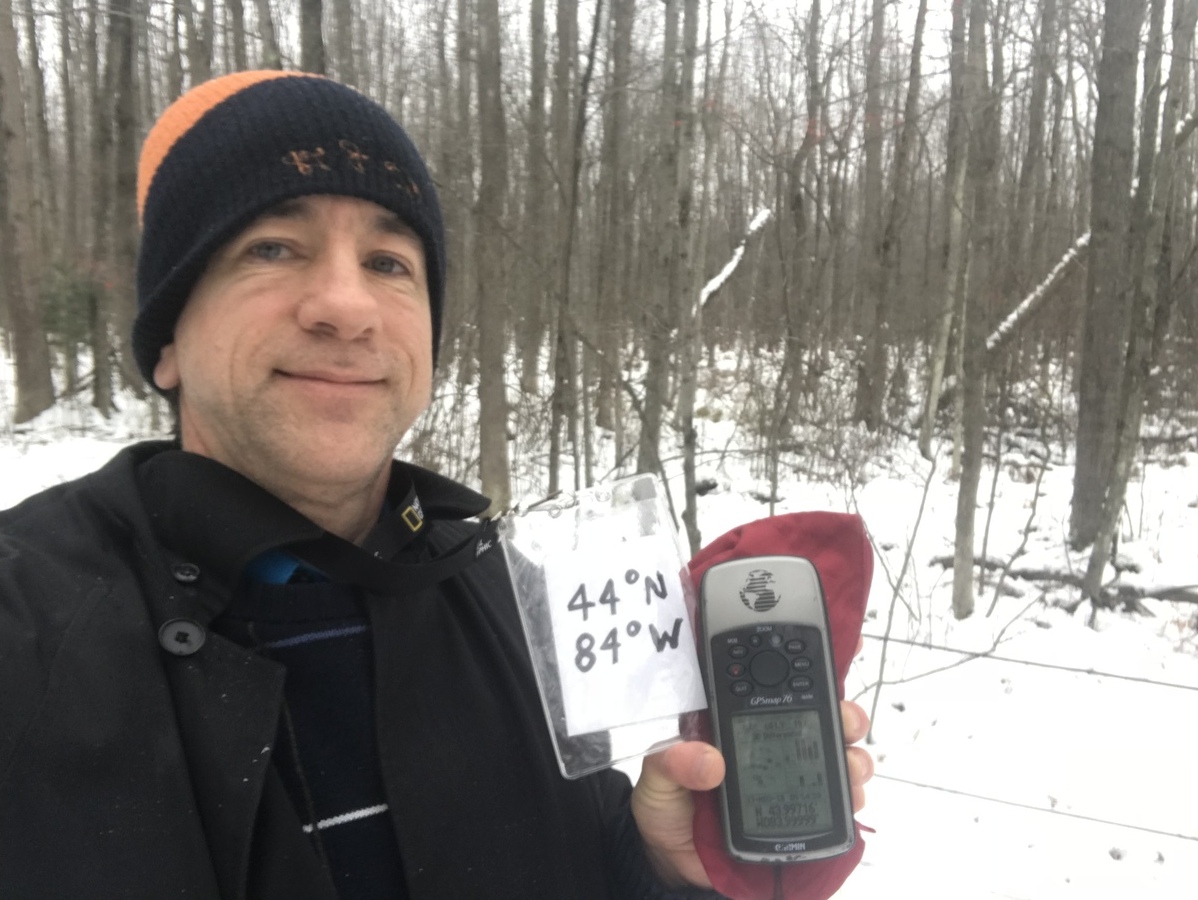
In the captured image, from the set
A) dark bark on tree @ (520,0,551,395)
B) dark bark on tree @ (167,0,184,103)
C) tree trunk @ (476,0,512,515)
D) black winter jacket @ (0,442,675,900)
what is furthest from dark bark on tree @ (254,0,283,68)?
black winter jacket @ (0,442,675,900)

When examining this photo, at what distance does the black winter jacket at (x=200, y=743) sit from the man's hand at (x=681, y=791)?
5cm

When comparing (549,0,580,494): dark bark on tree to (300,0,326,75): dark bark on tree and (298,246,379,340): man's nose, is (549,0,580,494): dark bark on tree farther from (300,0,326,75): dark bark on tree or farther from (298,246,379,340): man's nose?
(298,246,379,340): man's nose

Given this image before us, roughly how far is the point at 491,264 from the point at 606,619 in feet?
19.5

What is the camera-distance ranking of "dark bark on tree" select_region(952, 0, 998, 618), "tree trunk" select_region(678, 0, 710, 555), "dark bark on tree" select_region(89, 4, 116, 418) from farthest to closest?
"dark bark on tree" select_region(89, 4, 116, 418)
"dark bark on tree" select_region(952, 0, 998, 618)
"tree trunk" select_region(678, 0, 710, 555)

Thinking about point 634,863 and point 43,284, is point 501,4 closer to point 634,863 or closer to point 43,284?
point 43,284

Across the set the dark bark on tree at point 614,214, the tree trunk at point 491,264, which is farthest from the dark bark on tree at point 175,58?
the dark bark on tree at point 614,214

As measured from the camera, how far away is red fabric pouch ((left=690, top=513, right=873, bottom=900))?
43.0 inches

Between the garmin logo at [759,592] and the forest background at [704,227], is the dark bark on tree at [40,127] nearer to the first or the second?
the forest background at [704,227]

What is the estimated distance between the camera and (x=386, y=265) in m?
1.25

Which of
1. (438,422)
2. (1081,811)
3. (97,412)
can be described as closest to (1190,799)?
(1081,811)

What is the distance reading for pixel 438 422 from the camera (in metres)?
7.93

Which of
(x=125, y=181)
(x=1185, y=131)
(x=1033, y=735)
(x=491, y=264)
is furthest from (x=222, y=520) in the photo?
(x=125, y=181)

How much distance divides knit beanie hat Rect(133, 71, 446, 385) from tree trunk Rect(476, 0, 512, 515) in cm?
502

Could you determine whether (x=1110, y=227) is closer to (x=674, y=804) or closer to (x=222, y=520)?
(x=674, y=804)
